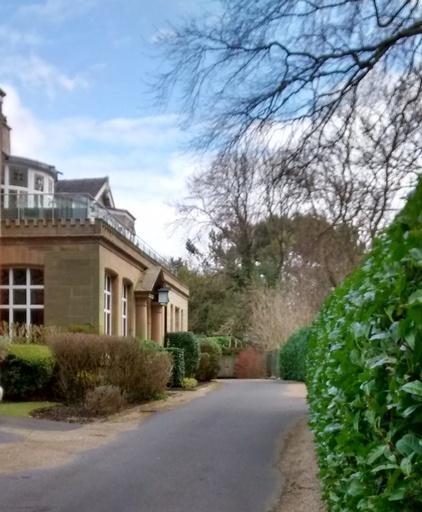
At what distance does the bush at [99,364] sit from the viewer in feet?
50.3

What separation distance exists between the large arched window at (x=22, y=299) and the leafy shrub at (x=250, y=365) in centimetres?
1862

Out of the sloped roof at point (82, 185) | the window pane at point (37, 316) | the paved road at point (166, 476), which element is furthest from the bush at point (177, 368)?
the sloped roof at point (82, 185)

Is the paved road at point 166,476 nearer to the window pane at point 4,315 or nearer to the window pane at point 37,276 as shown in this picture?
the window pane at point 37,276

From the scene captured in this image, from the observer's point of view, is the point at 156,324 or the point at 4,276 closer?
the point at 4,276

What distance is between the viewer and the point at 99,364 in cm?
1541

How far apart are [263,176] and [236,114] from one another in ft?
4.42

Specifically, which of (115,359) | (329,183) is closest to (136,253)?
(115,359)

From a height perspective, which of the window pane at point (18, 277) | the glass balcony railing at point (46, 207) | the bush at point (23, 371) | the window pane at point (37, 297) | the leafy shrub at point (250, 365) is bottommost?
the leafy shrub at point (250, 365)

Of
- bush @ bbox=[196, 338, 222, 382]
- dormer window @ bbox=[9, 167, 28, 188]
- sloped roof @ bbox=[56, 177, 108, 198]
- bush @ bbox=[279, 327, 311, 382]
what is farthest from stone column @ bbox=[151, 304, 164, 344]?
sloped roof @ bbox=[56, 177, 108, 198]

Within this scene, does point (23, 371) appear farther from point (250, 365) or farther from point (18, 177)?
point (250, 365)

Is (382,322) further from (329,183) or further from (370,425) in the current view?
(329,183)

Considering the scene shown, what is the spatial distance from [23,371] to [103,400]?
8.40ft

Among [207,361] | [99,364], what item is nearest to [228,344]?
[207,361]

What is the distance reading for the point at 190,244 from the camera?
5062cm
